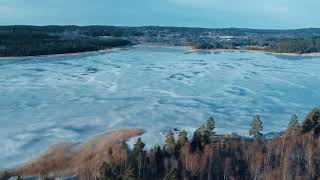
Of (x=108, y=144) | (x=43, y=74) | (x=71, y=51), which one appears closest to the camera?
(x=108, y=144)

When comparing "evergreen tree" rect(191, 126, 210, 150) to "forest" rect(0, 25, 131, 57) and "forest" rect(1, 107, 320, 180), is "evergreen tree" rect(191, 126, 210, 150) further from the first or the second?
"forest" rect(0, 25, 131, 57)

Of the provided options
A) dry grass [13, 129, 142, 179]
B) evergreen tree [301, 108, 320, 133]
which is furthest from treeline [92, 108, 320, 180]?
evergreen tree [301, 108, 320, 133]

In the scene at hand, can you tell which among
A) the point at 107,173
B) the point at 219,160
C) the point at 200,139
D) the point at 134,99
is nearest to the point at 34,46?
the point at 134,99

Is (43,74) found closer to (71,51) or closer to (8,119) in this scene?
(8,119)

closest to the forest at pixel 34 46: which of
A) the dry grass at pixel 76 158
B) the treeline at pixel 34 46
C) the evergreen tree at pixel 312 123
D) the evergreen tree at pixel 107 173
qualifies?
the treeline at pixel 34 46

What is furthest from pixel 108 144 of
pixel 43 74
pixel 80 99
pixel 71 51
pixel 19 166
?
pixel 71 51

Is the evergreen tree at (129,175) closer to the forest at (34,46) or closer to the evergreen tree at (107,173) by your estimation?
the evergreen tree at (107,173)
